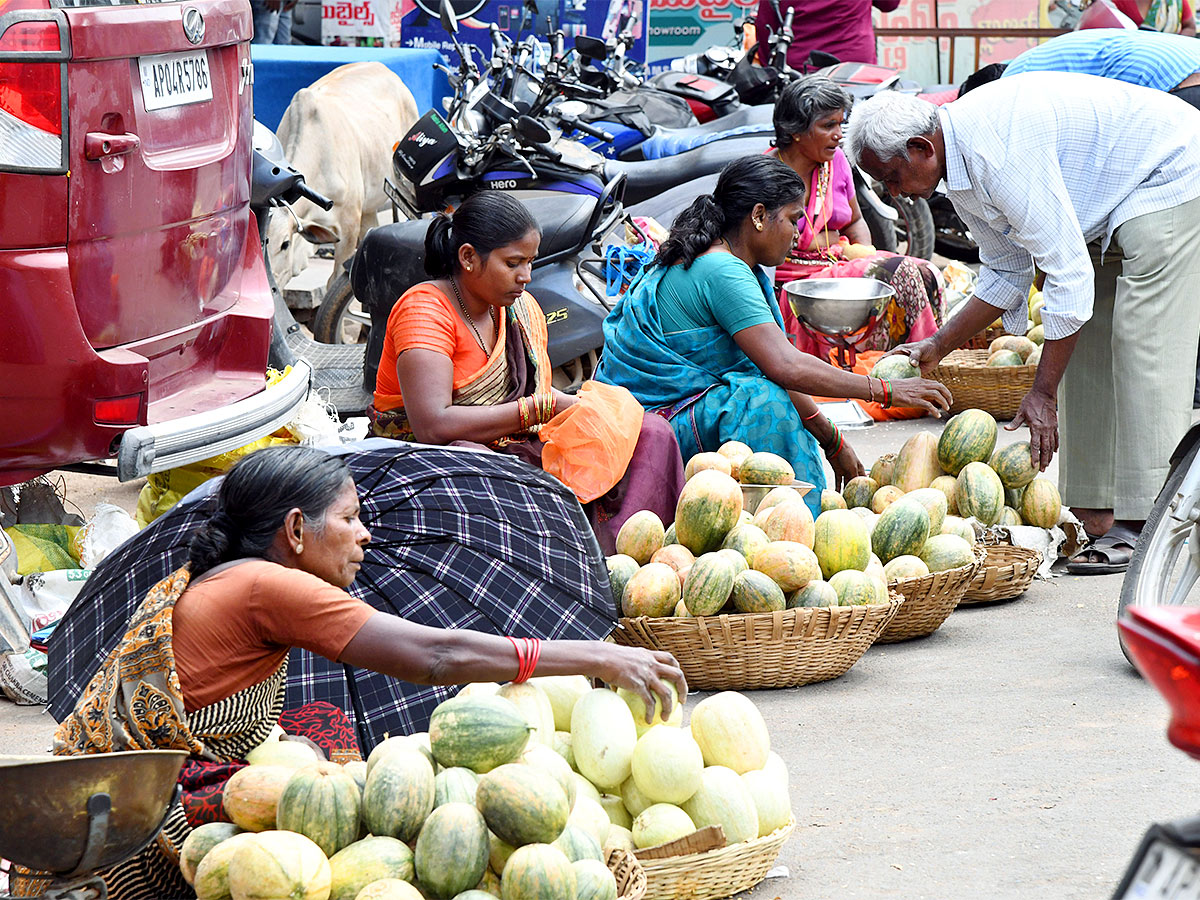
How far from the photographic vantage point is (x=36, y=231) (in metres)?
3.86

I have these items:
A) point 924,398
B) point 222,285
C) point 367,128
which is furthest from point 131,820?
point 367,128

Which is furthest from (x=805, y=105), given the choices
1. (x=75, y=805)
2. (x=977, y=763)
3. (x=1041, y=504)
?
(x=75, y=805)

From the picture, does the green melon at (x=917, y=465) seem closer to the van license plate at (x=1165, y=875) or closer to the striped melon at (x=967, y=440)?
the striped melon at (x=967, y=440)

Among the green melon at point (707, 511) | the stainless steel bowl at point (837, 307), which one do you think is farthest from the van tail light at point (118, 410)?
the stainless steel bowl at point (837, 307)

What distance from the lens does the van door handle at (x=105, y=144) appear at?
12.9 ft

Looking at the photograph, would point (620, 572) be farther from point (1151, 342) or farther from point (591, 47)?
point (591, 47)

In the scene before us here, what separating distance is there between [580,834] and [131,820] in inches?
30.8

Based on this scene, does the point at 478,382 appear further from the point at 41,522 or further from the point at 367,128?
the point at 367,128

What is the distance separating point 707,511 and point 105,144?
209 centimetres

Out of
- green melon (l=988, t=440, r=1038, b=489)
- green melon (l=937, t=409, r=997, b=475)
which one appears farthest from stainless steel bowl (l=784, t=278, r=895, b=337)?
green melon (l=988, t=440, r=1038, b=489)

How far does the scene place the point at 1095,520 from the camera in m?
5.43

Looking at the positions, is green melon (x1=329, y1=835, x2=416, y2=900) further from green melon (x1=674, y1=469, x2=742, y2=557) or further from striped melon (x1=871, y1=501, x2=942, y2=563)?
striped melon (x1=871, y1=501, x2=942, y2=563)

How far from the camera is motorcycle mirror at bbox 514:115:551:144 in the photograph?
717 cm

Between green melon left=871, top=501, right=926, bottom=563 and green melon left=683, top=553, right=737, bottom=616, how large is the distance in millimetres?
733
